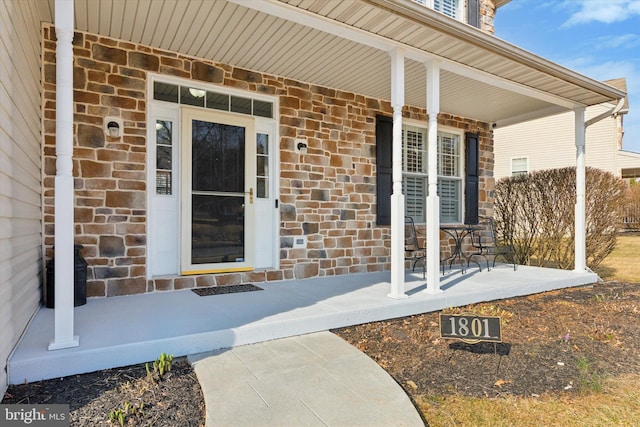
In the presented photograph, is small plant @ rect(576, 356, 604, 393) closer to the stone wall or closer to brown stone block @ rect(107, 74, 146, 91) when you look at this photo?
brown stone block @ rect(107, 74, 146, 91)

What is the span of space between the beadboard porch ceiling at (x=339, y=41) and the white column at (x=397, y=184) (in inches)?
8.9

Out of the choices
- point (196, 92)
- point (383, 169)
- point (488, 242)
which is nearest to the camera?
point (196, 92)

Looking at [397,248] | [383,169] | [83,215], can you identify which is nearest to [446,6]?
[383,169]

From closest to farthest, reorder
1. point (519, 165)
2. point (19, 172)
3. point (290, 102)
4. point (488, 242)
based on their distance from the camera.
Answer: point (19, 172), point (290, 102), point (488, 242), point (519, 165)

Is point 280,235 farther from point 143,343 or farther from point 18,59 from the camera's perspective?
point 18,59

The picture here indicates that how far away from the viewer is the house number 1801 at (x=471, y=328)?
8.52 ft

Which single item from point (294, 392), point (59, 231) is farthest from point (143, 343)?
point (294, 392)

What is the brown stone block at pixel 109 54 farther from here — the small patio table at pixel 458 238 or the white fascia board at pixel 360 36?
the small patio table at pixel 458 238

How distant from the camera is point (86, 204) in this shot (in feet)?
12.4

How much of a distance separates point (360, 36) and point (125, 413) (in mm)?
3422

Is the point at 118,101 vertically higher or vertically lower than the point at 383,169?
higher

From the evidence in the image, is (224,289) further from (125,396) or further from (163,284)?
(125,396)

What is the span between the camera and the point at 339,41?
388 centimetres

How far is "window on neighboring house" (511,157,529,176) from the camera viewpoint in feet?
43.3
